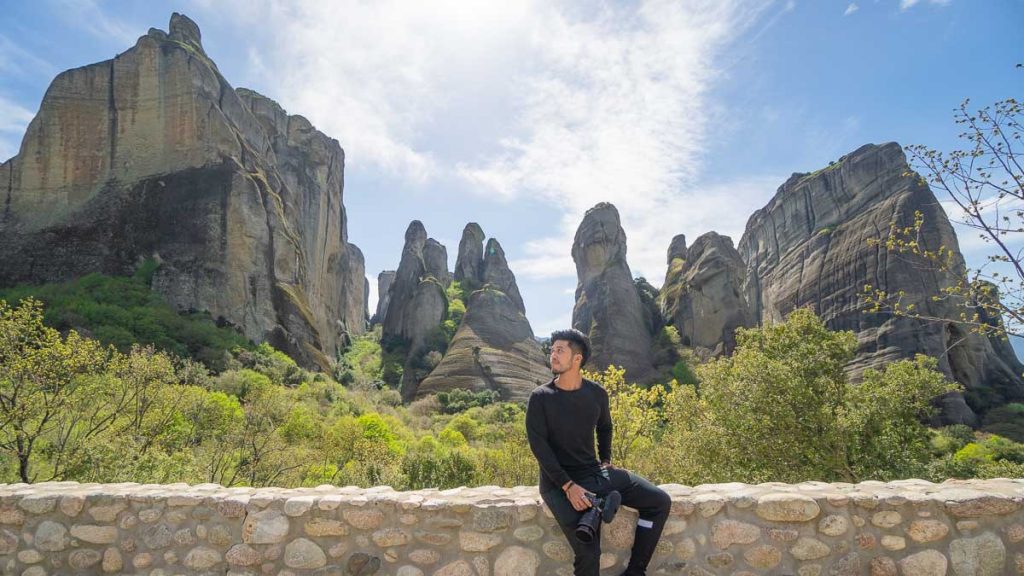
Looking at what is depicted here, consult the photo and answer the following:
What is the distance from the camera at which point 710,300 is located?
179 feet

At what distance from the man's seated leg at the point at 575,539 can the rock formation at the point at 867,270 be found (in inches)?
1568

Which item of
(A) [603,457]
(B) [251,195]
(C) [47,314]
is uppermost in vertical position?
(B) [251,195]

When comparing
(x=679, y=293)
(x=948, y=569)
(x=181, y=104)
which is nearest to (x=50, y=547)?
(x=948, y=569)

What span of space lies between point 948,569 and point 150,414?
14459 mm

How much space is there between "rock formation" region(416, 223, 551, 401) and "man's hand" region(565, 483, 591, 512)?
136ft

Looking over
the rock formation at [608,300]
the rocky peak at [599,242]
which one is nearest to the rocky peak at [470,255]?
the rock formation at [608,300]

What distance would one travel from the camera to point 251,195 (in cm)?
3769

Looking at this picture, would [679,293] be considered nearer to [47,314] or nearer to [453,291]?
[453,291]

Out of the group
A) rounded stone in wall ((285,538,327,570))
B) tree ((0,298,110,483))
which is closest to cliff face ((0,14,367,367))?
tree ((0,298,110,483))

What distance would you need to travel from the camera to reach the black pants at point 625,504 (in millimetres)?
3602

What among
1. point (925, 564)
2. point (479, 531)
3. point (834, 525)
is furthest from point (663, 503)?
point (925, 564)

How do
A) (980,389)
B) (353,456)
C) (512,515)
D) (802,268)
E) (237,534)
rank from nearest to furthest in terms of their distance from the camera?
(512,515) → (237,534) → (353,456) → (980,389) → (802,268)

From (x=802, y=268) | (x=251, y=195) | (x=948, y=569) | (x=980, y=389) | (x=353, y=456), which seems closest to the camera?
(x=948, y=569)

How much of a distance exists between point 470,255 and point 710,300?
35.4 m
